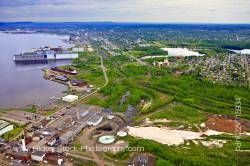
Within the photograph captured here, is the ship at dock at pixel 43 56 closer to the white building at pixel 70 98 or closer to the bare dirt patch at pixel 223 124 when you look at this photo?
the white building at pixel 70 98

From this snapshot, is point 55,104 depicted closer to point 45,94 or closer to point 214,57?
point 45,94

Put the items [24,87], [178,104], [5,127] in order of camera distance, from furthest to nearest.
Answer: [24,87] → [178,104] → [5,127]

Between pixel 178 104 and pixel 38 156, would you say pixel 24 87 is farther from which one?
pixel 38 156

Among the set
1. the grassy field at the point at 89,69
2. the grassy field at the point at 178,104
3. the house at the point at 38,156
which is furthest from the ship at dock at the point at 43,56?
the house at the point at 38,156

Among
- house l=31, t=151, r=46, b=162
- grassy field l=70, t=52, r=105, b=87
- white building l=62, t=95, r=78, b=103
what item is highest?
grassy field l=70, t=52, r=105, b=87

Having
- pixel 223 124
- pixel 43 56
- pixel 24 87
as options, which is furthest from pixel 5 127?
pixel 43 56

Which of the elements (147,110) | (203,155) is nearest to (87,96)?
(147,110)

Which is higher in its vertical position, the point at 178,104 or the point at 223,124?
the point at 178,104

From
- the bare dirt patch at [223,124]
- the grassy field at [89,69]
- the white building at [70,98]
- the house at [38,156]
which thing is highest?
the grassy field at [89,69]

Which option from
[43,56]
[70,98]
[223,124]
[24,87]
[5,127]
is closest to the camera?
[5,127]

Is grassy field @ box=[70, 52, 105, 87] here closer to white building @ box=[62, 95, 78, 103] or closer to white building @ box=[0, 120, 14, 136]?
white building @ box=[62, 95, 78, 103]

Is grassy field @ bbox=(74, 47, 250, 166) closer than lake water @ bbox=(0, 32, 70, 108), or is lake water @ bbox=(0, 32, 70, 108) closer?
grassy field @ bbox=(74, 47, 250, 166)

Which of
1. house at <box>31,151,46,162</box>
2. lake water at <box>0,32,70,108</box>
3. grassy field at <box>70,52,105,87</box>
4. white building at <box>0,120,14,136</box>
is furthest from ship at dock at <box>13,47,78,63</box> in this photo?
house at <box>31,151,46,162</box>
